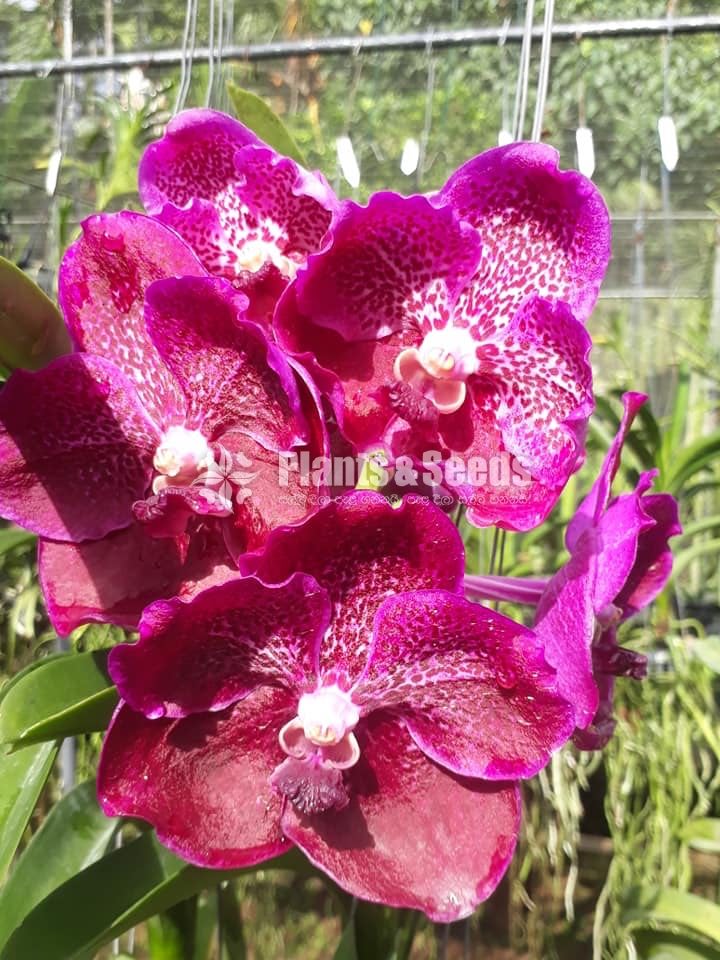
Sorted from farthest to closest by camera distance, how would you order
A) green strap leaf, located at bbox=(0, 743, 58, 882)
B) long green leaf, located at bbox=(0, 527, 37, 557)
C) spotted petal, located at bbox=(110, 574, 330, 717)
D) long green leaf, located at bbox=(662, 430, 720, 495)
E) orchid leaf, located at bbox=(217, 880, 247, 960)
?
1. long green leaf, located at bbox=(662, 430, 720, 495)
2. orchid leaf, located at bbox=(217, 880, 247, 960)
3. long green leaf, located at bbox=(0, 527, 37, 557)
4. green strap leaf, located at bbox=(0, 743, 58, 882)
5. spotted petal, located at bbox=(110, 574, 330, 717)

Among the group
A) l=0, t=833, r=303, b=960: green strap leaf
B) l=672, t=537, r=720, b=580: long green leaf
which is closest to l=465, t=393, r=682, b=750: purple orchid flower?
l=0, t=833, r=303, b=960: green strap leaf

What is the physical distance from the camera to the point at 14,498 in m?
0.35

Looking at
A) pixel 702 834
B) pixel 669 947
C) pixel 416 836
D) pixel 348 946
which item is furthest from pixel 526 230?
pixel 702 834

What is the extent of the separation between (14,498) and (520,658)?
234 millimetres

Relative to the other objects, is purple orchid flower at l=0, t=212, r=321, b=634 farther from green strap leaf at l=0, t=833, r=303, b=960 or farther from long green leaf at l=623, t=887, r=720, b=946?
long green leaf at l=623, t=887, r=720, b=946

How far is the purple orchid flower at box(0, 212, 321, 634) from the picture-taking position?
1.07 feet

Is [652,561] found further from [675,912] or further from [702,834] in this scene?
[702,834]

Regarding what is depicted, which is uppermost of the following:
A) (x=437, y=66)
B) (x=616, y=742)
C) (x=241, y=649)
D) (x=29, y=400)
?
(x=437, y=66)

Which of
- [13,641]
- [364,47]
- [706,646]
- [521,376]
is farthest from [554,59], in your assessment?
[521,376]

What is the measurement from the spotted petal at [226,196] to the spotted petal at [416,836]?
0.80 ft

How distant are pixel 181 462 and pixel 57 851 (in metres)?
0.27

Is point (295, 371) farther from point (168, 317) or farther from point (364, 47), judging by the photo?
point (364, 47)

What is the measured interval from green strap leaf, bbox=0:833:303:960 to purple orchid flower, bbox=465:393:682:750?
8.6 inches

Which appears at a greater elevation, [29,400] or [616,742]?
[29,400]
